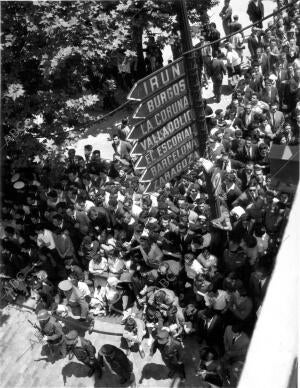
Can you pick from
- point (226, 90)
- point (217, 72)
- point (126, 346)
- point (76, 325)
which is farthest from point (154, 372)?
point (226, 90)

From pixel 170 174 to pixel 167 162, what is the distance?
21 centimetres

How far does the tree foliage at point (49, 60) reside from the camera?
10031mm

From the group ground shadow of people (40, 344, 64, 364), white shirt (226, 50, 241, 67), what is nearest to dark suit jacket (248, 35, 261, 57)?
white shirt (226, 50, 241, 67)

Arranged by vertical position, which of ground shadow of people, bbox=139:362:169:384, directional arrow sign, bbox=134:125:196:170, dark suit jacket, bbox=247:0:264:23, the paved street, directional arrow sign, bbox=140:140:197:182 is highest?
directional arrow sign, bbox=134:125:196:170

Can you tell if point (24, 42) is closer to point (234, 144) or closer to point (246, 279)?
point (234, 144)

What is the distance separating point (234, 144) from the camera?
11461 millimetres

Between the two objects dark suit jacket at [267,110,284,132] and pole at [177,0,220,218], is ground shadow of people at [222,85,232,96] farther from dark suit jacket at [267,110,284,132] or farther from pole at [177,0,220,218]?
pole at [177,0,220,218]

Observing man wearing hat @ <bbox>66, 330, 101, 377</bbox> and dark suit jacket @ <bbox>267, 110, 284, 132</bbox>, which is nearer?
man wearing hat @ <bbox>66, 330, 101, 377</bbox>

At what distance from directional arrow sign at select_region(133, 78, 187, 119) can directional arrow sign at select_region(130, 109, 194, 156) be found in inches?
13.3

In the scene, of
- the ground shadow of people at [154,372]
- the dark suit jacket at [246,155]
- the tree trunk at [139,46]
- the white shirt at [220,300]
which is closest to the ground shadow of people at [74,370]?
the ground shadow of people at [154,372]

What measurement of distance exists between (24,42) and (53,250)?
4.05 meters

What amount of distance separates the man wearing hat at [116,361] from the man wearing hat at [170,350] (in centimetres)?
47

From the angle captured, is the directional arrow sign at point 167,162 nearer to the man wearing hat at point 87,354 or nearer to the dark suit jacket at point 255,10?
the man wearing hat at point 87,354

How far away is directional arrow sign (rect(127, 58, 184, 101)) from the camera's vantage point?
6.99m
